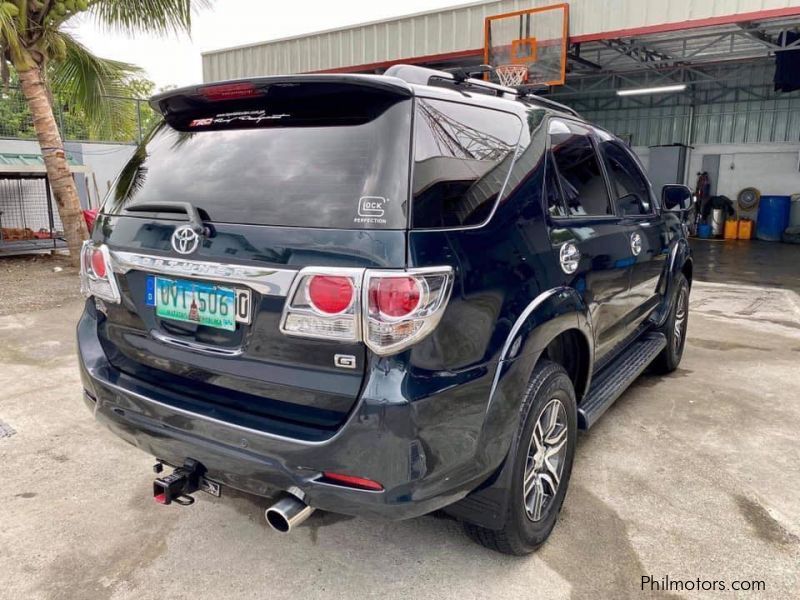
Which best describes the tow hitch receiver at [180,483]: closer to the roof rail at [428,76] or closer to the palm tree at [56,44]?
the roof rail at [428,76]

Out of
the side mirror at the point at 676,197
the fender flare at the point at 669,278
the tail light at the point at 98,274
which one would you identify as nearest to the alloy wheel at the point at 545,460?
the tail light at the point at 98,274

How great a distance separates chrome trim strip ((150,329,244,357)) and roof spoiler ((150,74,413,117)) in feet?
2.86

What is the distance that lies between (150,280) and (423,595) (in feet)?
4.88

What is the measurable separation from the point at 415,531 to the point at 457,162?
5.09 ft

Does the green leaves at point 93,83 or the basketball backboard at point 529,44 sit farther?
the basketball backboard at point 529,44

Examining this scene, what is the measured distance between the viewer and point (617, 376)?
339 cm

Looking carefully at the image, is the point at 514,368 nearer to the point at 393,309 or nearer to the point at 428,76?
the point at 393,309

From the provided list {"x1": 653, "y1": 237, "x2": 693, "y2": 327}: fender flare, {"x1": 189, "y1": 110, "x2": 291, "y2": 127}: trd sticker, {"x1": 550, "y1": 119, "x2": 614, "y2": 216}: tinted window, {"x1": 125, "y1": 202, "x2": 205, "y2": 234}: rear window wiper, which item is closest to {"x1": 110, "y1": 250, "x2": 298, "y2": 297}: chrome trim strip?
{"x1": 125, "y1": 202, "x2": 205, "y2": 234}: rear window wiper

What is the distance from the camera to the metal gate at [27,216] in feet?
36.3

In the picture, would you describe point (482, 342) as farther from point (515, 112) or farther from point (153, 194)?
point (153, 194)

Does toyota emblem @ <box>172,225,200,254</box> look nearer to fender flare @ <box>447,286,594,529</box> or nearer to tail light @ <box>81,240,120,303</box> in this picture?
tail light @ <box>81,240,120,303</box>

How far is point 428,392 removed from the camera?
1.75m

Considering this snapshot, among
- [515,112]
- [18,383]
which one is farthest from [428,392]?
→ [18,383]

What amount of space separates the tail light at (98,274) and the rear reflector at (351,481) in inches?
42.8
